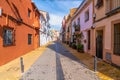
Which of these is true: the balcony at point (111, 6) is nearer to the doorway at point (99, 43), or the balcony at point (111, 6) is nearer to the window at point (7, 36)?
the doorway at point (99, 43)

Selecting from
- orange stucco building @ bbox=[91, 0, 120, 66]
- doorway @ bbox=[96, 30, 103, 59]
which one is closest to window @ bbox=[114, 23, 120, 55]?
orange stucco building @ bbox=[91, 0, 120, 66]

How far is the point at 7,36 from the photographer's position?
12.2 meters

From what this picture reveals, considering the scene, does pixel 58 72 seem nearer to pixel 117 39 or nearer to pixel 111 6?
pixel 117 39

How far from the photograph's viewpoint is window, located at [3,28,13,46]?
37.6ft

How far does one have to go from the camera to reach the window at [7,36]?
451 inches

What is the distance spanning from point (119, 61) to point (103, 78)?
276cm

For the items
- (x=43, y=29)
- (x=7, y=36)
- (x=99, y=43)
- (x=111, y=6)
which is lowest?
(x=99, y=43)

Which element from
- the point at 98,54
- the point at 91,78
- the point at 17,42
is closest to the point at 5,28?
the point at 17,42

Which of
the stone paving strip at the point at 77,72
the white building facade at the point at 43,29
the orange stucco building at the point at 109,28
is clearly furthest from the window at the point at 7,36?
the white building facade at the point at 43,29

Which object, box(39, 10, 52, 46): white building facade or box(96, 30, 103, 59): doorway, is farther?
box(39, 10, 52, 46): white building facade

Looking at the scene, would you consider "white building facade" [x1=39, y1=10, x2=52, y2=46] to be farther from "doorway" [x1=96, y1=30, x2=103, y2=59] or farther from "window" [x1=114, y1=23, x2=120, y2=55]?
"window" [x1=114, y1=23, x2=120, y2=55]

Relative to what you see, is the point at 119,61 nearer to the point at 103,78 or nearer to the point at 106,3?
the point at 103,78

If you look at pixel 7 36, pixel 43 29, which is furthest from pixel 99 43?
Answer: pixel 43 29

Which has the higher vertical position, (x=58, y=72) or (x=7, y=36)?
(x=7, y=36)
